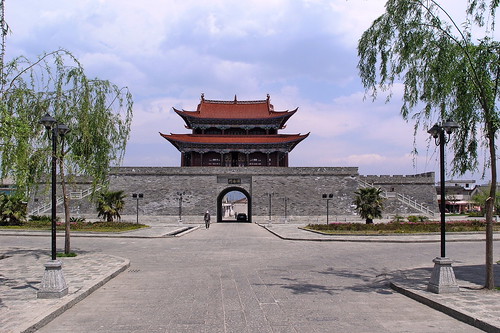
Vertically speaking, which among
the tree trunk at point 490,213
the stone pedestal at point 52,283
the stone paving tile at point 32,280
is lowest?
the stone paving tile at point 32,280

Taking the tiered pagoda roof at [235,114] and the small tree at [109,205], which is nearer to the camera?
the small tree at [109,205]

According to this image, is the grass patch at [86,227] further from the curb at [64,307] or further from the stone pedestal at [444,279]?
the stone pedestal at [444,279]

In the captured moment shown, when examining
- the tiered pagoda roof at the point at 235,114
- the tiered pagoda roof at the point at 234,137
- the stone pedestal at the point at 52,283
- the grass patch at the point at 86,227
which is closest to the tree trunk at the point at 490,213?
the stone pedestal at the point at 52,283

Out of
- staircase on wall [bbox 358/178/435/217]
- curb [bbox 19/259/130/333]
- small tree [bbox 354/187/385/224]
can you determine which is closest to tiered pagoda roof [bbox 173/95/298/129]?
staircase on wall [bbox 358/178/435/217]

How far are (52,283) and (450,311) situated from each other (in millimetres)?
6436

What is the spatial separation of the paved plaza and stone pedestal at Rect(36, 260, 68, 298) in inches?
7.1

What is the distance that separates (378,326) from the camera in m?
5.82

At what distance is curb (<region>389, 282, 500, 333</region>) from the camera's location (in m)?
5.58

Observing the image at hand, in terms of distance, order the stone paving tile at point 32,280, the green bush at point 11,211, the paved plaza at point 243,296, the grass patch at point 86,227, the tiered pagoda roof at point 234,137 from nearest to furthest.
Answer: the paved plaza at point 243,296
the stone paving tile at point 32,280
the grass patch at point 86,227
the green bush at point 11,211
the tiered pagoda roof at point 234,137

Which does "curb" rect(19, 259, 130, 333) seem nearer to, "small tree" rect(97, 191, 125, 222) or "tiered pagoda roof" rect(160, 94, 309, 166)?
"small tree" rect(97, 191, 125, 222)

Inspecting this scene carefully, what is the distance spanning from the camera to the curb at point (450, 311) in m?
5.58

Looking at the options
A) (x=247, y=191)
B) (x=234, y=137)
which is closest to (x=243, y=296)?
(x=247, y=191)

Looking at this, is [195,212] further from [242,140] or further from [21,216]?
Answer: [21,216]

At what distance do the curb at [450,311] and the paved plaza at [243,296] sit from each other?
0.02m
